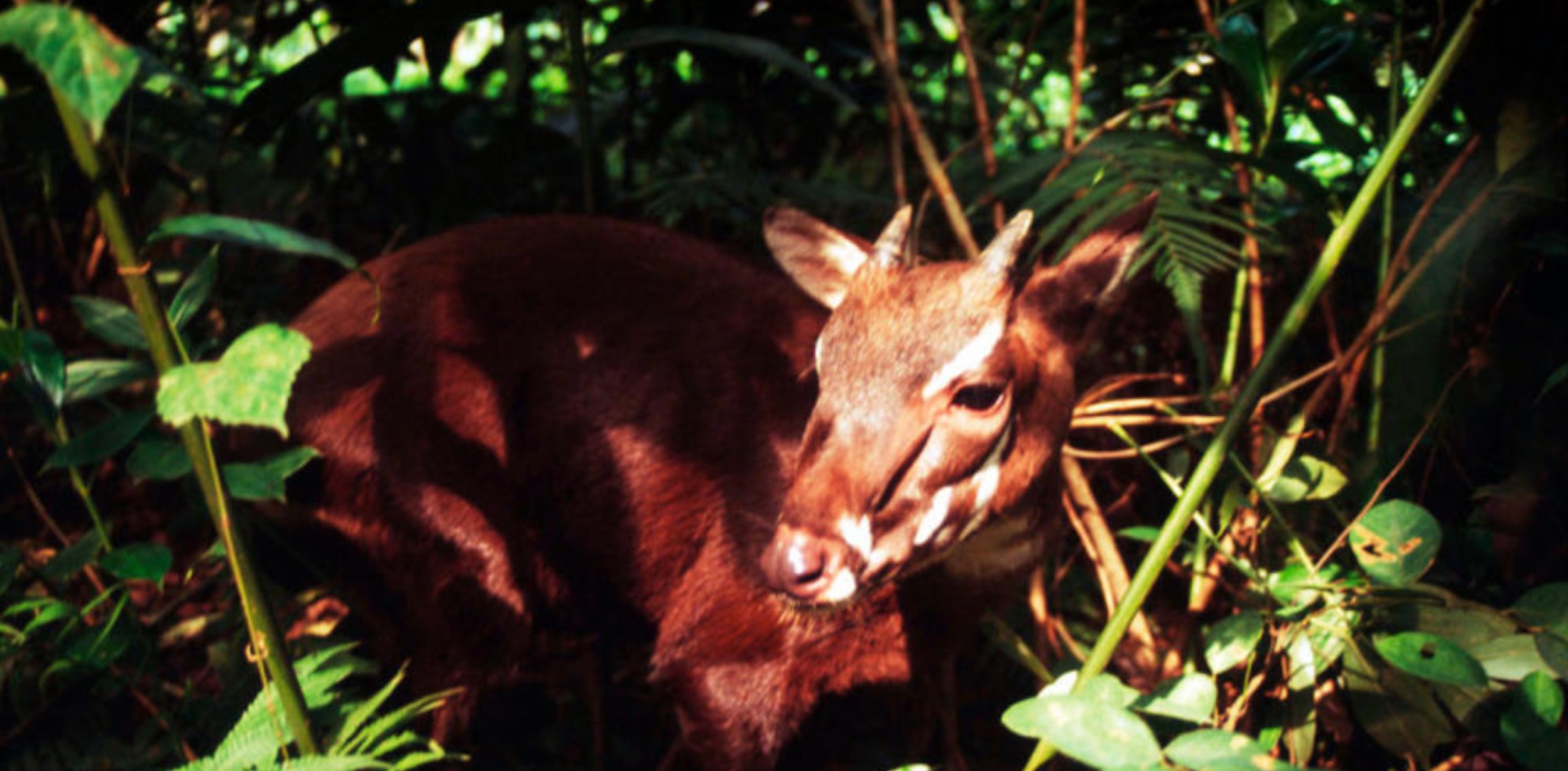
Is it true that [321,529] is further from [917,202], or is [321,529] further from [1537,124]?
[1537,124]

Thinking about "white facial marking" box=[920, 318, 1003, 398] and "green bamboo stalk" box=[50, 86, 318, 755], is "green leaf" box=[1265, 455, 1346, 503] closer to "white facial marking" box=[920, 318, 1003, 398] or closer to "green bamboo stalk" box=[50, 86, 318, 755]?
"white facial marking" box=[920, 318, 1003, 398]

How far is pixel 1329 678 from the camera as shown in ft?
7.95

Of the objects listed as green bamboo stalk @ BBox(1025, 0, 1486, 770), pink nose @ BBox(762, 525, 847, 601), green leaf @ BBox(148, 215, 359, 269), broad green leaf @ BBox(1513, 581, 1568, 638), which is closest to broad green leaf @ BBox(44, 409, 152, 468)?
green leaf @ BBox(148, 215, 359, 269)

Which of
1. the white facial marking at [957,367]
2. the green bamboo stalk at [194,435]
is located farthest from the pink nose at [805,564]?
the green bamboo stalk at [194,435]

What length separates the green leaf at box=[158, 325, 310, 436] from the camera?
49.0 inches

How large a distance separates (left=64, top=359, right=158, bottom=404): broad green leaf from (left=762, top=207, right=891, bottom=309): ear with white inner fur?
1.43m

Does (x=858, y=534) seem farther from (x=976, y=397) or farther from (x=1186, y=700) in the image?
(x=1186, y=700)

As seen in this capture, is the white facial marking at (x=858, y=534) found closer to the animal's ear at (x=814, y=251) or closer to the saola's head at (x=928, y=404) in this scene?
the saola's head at (x=928, y=404)

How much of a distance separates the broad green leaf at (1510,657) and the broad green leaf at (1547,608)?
34 millimetres

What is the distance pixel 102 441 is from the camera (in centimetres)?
188

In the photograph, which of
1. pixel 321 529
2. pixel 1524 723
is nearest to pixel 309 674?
pixel 321 529

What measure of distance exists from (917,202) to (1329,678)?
2.60m

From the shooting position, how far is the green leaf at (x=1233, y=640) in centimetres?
209

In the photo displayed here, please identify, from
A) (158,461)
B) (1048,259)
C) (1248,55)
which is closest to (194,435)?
(158,461)
